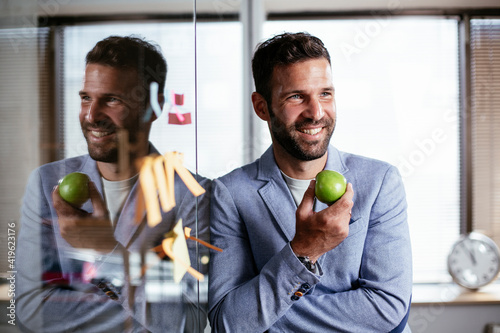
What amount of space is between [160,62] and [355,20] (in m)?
0.50

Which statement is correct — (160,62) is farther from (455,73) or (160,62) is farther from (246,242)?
(455,73)

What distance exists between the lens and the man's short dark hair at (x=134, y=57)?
67 centimetres

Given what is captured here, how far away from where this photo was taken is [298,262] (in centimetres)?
73

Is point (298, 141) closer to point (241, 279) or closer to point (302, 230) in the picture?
point (302, 230)

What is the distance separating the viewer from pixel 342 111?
94 centimetres

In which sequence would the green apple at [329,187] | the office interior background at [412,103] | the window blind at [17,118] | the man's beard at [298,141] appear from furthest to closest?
the office interior background at [412,103], the man's beard at [298,141], the green apple at [329,187], the window blind at [17,118]

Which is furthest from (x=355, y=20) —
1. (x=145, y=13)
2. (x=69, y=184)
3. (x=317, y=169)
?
(x=69, y=184)

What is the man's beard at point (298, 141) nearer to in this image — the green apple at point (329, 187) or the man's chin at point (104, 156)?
the green apple at point (329, 187)

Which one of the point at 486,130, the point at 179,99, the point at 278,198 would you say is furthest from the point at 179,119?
the point at 486,130

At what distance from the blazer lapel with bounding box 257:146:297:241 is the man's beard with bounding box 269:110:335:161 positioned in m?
0.06

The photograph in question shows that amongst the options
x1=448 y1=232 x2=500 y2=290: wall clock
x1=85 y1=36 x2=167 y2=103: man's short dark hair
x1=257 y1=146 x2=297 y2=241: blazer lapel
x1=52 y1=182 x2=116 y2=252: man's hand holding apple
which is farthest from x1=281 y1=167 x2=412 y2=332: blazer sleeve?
x1=85 y1=36 x2=167 y2=103: man's short dark hair

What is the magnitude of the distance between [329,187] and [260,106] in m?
0.26

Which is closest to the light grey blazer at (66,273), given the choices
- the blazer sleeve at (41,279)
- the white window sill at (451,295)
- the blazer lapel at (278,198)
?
the blazer sleeve at (41,279)

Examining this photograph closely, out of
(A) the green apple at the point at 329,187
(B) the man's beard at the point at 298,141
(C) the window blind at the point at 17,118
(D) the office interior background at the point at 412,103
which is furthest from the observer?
(D) the office interior background at the point at 412,103
